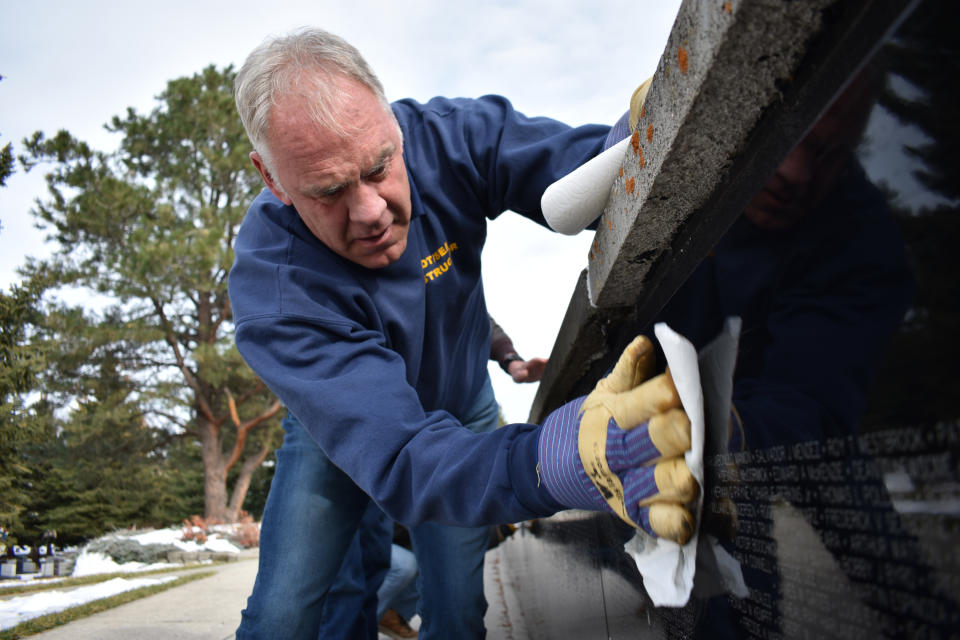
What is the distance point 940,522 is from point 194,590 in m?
5.74

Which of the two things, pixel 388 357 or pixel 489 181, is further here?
pixel 489 181

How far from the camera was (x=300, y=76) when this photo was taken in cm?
161

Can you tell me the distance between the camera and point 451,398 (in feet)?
7.41

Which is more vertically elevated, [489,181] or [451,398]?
[489,181]

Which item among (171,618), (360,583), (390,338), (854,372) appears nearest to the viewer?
(854,372)

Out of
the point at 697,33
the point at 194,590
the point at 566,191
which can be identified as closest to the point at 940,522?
the point at 697,33

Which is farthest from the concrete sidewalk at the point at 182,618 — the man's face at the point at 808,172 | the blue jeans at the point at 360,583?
the man's face at the point at 808,172

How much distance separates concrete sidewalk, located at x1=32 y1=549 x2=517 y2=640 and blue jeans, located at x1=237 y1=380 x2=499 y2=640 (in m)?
1.41

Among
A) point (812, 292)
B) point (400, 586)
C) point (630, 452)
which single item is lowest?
point (400, 586)

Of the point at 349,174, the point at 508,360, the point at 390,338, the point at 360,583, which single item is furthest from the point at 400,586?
the point at 349,174

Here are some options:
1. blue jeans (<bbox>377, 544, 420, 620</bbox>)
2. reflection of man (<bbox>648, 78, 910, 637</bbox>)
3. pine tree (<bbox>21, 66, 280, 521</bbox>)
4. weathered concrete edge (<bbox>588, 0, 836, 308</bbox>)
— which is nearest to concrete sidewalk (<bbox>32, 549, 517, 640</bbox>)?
blue jeans (<bbox>377, 544, 420, 620</bbox>)

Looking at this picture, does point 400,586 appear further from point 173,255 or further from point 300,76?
point 173,255

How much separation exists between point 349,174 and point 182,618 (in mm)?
3323

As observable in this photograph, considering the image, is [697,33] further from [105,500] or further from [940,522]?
[105,500]
